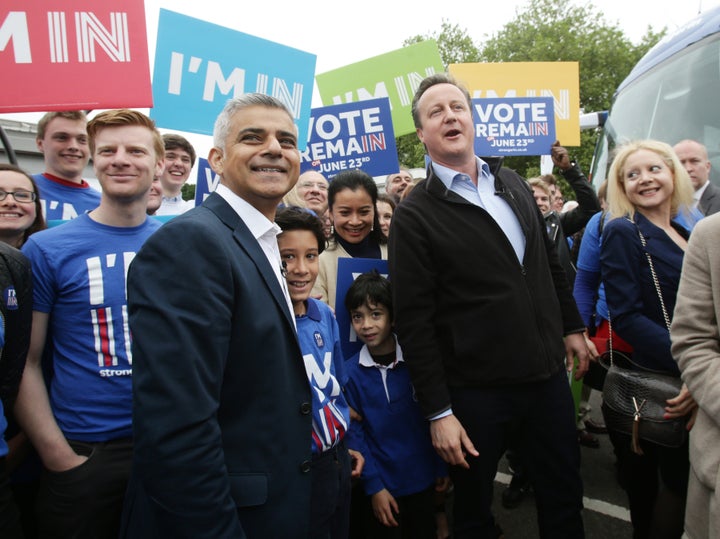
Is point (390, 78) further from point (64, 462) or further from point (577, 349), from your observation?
point (64, 462)

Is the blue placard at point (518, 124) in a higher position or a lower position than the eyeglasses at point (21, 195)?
higher

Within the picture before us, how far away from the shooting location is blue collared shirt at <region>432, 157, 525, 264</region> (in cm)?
194

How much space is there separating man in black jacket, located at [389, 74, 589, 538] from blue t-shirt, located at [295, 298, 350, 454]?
0.29m

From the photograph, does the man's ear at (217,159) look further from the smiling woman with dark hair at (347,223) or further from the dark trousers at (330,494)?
the smiling woman with dark hair at (347,223)

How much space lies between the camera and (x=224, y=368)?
3.61 ft

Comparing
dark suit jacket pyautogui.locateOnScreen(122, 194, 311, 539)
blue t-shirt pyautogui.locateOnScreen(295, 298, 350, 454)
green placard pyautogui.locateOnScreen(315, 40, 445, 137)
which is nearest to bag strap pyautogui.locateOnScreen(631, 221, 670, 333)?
blue t-shirt pyautogui.locateOnScreen(295, 298, 350, 454)

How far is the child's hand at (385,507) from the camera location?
2072 mm

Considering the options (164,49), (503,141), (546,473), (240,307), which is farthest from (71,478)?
(503,141)

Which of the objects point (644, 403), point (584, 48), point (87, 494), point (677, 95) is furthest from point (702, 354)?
point (584, 48)

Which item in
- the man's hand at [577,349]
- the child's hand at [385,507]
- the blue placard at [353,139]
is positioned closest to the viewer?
the child's hand at [385,507]

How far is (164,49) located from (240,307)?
10.4 feet

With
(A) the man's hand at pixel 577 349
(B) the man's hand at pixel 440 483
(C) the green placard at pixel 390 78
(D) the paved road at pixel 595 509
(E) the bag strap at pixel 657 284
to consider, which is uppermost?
(C) the green placard at pixel 390 78

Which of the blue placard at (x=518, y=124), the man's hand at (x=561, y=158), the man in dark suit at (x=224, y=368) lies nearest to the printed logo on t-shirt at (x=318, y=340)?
the man in dark suit at (x=224, y=368)

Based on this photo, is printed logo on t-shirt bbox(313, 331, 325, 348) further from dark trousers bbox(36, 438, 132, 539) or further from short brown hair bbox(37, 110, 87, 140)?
short brown hair bbox(37, 110, 87, 140)
